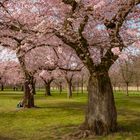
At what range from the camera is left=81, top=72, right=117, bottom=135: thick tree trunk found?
59.9ft

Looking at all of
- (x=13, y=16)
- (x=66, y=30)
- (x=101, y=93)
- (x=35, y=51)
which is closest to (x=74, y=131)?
(x=101, y=93)

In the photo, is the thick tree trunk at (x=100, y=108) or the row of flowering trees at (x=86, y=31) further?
the thick tree trunk at (x=100, y=108)

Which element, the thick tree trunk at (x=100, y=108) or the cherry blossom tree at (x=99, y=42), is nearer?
the cherry blossom tree at (x=99, y=42)

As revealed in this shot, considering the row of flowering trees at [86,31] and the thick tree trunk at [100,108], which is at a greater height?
the row of flowering trees at [86,31]

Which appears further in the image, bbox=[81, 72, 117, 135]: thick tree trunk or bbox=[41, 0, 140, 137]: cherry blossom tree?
bbox=[81, 72, 117, 135]: thick tree trunk

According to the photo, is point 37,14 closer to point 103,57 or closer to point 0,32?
point 0,32

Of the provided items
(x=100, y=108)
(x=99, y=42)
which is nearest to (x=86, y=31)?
(x=99, y=42)

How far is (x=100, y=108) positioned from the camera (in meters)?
18.4

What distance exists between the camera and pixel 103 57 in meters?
18.5

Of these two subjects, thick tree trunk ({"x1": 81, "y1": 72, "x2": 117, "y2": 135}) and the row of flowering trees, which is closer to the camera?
the row of flowering trees

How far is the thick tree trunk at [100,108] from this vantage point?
719 inches

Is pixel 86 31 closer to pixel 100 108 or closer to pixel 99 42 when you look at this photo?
pixel 99 42

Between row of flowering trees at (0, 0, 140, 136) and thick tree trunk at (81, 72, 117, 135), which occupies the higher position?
row of flowering trees at (0, 0, 140, 136)

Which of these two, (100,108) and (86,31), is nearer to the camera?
(100,108)
